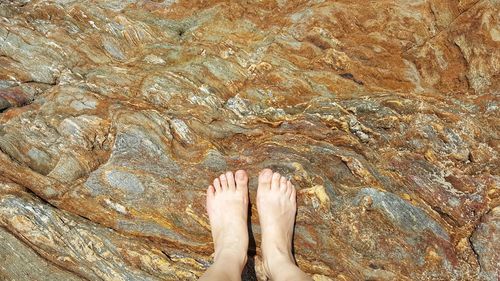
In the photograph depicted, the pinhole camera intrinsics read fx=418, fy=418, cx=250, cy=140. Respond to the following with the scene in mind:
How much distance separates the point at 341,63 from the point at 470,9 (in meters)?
2.08

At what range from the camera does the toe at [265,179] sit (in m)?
5.05

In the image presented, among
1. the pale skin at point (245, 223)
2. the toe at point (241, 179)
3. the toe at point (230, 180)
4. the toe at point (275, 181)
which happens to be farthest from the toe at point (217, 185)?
the toe at point (275, 181)

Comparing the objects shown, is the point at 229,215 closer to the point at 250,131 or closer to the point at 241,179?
the point at 241,179

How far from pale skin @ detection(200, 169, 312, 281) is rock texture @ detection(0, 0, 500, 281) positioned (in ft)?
0.50

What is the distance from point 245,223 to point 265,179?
0.60 metres

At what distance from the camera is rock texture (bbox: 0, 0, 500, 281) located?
447cm

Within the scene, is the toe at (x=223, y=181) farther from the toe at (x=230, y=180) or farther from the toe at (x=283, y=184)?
the toe at (x=283, y=184)

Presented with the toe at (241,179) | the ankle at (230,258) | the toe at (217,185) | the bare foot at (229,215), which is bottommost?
the ankle at (230,258)

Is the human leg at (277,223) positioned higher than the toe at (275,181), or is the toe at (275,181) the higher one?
the toe at (275,181)

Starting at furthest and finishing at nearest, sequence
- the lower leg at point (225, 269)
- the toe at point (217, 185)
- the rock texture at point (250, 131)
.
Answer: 1. the toe at point (217, 185)
2. the rock texture at point (250, 131)
3. the lower leg at point (225, 269)

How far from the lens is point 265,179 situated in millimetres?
5066

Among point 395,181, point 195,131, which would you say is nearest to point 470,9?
point 395,181

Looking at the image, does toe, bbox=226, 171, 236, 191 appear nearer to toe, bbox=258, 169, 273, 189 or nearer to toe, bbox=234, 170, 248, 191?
toe, bbox=234, 170, 248, 191

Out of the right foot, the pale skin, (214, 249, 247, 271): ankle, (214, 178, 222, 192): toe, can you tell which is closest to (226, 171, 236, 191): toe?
the pale skin
